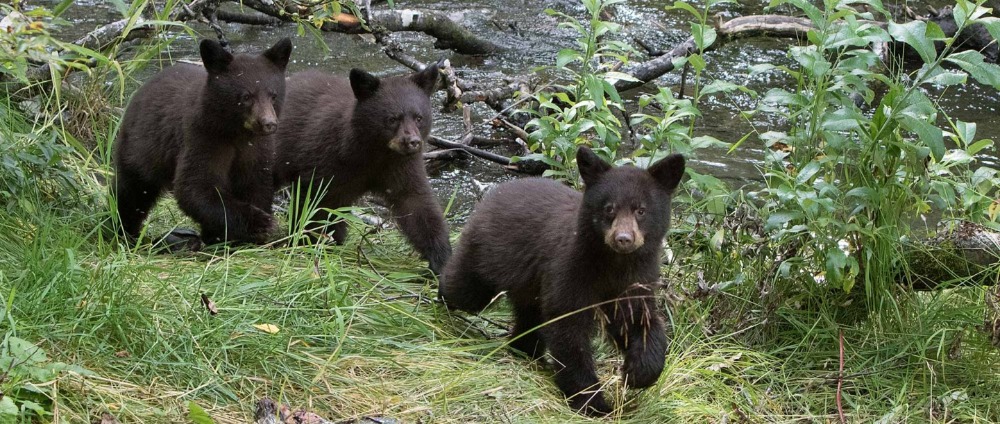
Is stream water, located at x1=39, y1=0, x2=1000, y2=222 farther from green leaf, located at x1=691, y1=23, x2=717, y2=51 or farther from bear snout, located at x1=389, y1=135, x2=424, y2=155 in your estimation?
green leaf, located at x1=691, y1=23, x2=717, y2=51

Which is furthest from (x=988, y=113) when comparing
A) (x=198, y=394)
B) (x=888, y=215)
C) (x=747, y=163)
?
(x=198, y=394)

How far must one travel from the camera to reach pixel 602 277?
4395 mm

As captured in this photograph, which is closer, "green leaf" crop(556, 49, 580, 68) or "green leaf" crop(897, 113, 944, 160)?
"green leaf" crop(897, 113, 944, 160)

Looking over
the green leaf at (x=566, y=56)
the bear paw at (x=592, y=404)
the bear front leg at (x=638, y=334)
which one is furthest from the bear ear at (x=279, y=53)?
the bear paw at (x=592, y=404)

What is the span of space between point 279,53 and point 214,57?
14.4 inches

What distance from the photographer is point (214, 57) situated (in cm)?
555

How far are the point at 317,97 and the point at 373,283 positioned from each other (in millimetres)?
1604

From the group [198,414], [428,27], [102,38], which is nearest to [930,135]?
[198,414]

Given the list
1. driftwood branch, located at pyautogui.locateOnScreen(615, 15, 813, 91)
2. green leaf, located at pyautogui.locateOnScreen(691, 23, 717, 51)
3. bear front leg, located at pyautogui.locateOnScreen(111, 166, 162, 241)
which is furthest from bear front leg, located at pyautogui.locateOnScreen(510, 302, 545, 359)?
driftwood branch, located at pyautogui.locateOnScreen(615, 15, 813, 91)

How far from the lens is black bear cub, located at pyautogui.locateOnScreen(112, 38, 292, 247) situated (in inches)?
221

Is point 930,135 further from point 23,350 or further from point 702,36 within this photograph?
point 23,350

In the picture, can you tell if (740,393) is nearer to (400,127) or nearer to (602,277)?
(602,277)

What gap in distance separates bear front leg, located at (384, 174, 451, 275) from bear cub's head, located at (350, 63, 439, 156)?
219mm

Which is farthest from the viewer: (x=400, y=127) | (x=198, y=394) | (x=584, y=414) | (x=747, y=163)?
(x=747, y=163)
